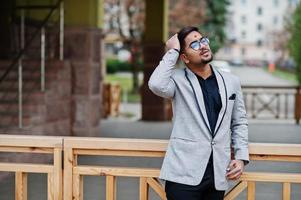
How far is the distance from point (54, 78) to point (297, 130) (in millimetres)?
6358

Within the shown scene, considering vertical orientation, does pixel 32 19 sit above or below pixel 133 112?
above

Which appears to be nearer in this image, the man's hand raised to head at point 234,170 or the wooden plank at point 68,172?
the man's hand raised to head at point 234,170

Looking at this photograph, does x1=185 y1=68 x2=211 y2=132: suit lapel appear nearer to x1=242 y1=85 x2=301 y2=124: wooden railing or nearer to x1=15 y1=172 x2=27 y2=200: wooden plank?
x1=15 y1=172 x2=27 y2=200: wooden plank

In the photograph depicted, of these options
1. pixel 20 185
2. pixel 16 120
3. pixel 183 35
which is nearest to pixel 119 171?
pixel 20 185

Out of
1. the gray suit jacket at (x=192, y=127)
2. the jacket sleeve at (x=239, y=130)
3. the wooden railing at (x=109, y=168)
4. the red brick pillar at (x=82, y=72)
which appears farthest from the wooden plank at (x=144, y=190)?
the red brick pillar at (x=82, y=72)

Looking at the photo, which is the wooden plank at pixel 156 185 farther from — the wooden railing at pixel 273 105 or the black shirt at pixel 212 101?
the wooden railing at pixel 273 105

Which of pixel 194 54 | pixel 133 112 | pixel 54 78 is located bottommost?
pixel 133 112

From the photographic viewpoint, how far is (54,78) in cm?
1001

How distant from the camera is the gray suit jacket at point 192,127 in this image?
3666 mm

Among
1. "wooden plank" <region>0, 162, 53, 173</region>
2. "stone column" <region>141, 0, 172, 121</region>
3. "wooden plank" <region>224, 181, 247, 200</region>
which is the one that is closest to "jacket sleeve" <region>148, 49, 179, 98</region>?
"wooden plank" <region>224, 181, 247, 200</region>

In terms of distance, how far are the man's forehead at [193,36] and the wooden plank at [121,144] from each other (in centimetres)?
77

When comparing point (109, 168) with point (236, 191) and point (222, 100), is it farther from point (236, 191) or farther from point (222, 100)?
point (222, 100)

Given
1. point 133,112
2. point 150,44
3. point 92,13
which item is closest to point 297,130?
point 150,44

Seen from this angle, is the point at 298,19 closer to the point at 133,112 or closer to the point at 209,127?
the point at 133,112
